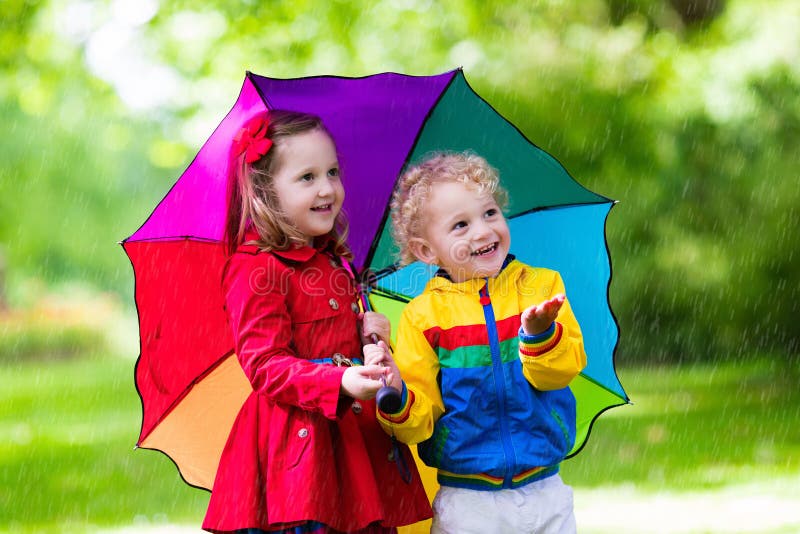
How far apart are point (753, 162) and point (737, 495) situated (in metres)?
3.28

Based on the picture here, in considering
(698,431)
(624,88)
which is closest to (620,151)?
(624,88)

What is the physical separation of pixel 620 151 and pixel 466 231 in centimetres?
613

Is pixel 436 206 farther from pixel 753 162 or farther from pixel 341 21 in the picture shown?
pixel 341 21

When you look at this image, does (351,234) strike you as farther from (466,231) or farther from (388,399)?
(388,399)

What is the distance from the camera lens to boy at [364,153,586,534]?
10.1 feet

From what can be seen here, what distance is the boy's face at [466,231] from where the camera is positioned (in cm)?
319

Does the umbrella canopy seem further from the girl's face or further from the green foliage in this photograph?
the green foliage

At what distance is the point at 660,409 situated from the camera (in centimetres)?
938

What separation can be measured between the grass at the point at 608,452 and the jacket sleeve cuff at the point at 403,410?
3.54 m

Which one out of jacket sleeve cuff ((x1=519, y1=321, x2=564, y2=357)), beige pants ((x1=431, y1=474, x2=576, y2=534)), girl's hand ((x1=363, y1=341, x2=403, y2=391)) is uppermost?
jacket sleeve cuff ((x1=519, y1=321, x2=564, y2=357))

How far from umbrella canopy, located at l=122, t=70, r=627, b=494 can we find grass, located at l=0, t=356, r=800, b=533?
9.65ft

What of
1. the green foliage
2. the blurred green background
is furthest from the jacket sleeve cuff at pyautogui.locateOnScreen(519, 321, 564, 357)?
the green foliage

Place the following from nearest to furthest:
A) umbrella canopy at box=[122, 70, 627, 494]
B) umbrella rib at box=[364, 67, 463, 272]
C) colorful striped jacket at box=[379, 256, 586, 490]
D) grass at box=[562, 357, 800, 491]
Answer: colorful striped jacket at box=[379, 256, 586, 490]
umbrella canopy at box=[122, 70, 627, 494]
umbrella rib at box=[364, 67, 463, 272]
grass at box=[562, 357, 800, 491]

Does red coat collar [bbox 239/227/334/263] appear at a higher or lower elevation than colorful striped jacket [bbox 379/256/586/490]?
higher
